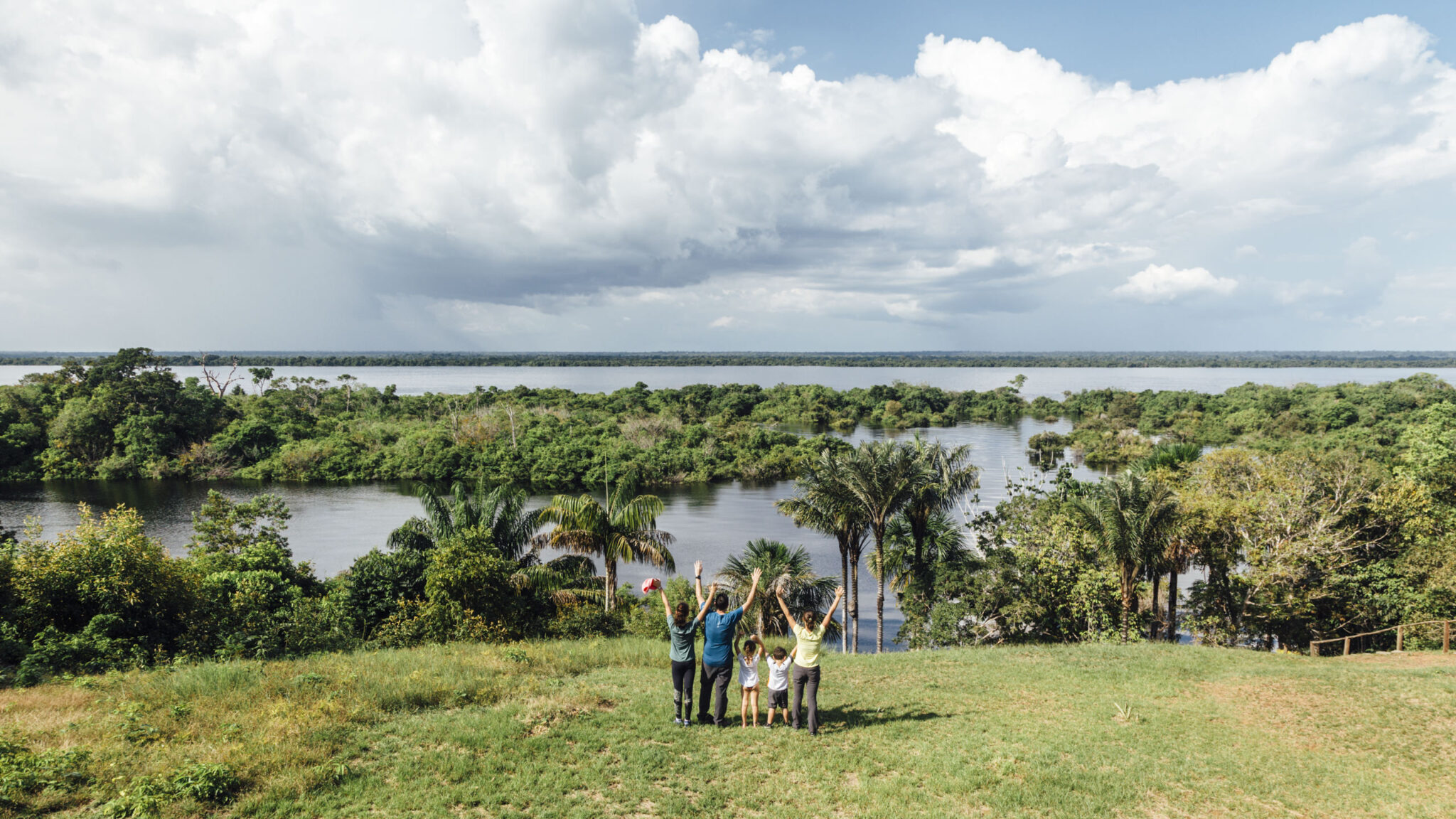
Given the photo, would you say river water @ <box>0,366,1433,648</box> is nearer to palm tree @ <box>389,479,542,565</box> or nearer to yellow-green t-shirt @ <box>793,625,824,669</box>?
palm tree @ <box>389,479,542,565</box>

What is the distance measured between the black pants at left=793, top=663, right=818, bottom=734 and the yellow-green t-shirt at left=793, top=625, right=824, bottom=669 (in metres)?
0.18

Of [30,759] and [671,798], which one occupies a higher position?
[30,759]

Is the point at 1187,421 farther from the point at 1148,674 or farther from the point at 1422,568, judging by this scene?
the point at 1148,674

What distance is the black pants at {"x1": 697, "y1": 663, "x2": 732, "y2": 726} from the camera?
9141mm

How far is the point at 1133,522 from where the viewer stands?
18.9 m

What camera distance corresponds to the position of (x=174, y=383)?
61.2 meters

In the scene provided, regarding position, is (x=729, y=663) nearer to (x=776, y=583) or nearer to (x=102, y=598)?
(x=776, y=583)

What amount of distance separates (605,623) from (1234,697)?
48.5 ft

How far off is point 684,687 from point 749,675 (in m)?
0.89

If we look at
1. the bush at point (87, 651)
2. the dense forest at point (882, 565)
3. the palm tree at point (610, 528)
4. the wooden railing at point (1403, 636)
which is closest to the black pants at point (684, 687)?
the dense forest at point (882, 565)

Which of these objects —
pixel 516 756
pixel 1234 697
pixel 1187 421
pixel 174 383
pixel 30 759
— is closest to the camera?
pixel 30 759

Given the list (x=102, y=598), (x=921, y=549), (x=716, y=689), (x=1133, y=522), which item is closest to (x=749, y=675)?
(x=716, y=689)

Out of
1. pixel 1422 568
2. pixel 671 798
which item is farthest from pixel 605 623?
pixel 1422 568

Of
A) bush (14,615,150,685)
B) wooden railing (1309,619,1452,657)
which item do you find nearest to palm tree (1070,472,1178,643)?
wooden railing (1309,619,1452,657)
